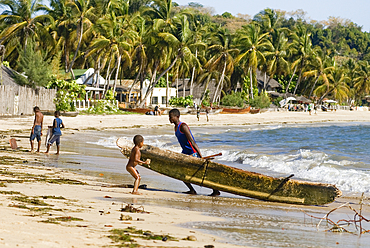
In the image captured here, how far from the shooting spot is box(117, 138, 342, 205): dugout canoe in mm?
7289

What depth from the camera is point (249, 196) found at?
756cm

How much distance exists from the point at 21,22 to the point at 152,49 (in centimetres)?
1234

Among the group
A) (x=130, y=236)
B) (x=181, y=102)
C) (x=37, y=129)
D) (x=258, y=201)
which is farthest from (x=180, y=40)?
(x=130, y=236)

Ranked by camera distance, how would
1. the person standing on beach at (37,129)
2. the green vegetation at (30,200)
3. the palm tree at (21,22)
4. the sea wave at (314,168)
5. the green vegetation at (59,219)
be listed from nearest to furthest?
the green vegetation at (59,219) → the green vegetation at (30,200) → the sea wave at (314,168) → the person standing on beach at (37,129) → the palm tree at (21,22)

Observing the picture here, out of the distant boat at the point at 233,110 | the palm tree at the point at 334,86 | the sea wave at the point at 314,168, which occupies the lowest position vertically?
the sea wave at the point at 314,168

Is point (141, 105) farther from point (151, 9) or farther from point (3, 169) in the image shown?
point (3, 169)

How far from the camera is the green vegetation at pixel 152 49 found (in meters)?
39.8

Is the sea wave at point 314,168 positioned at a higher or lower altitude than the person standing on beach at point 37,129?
lower

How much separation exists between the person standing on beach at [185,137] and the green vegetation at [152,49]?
77.8 ft

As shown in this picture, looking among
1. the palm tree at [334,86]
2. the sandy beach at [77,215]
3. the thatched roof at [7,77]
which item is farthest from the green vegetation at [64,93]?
the palm tree at [334,86]

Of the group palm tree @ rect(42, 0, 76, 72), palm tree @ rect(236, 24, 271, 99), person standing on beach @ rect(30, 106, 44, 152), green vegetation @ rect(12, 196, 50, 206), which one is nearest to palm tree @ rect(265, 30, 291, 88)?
palm tree @ rect(236, 24, 271, 99)

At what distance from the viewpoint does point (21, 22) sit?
40.1m

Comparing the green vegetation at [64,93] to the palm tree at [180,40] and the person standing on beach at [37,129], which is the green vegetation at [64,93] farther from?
the person standing on beach at [37,129]

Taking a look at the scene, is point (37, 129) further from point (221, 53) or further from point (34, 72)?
point (221, 53)
